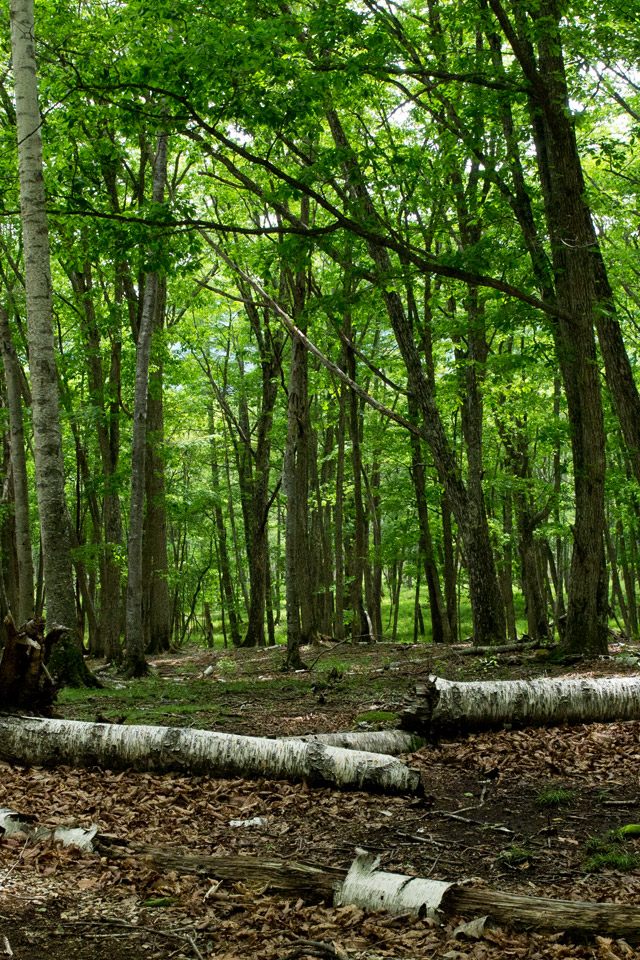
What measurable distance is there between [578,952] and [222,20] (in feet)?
32.1

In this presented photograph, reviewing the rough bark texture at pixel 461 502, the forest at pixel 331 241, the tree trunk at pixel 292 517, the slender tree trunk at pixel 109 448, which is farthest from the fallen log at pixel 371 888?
the slender tree trunk at pixel 109 448

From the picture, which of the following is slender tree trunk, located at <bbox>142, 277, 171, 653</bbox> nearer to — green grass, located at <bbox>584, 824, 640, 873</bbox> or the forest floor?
the forest floor

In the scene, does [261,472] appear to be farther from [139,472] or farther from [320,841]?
[320,841]

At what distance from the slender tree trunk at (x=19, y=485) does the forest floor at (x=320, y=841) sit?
17.0 ft

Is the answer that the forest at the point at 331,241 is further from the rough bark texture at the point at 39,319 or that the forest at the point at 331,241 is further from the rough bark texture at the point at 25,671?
the rough bark texture at the point at 25,671

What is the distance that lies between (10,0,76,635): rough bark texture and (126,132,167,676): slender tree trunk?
111 inches

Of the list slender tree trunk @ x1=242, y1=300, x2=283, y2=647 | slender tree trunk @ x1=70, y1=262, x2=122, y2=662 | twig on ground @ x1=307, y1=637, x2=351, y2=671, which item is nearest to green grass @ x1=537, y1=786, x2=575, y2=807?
twig on ground @ x1=307, y1=637, x2=351, y2=671

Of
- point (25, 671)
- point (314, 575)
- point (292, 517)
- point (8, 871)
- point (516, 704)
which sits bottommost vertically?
point (8, 871)

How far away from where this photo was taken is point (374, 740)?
603 cm

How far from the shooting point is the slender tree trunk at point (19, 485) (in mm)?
12328

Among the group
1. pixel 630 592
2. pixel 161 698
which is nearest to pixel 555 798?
pixel 161 698

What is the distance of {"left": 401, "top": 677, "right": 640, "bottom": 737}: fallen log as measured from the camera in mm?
6496

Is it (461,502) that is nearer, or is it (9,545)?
(461,502)

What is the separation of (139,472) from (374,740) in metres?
7.29
